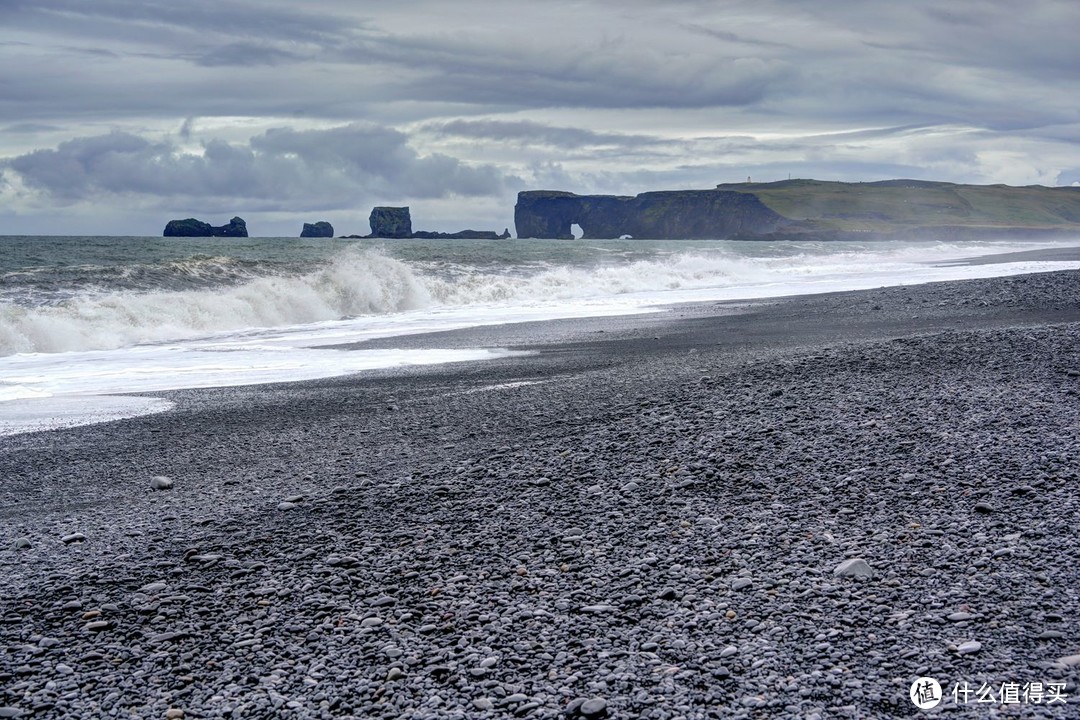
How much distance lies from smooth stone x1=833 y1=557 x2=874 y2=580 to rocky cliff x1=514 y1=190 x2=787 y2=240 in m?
173

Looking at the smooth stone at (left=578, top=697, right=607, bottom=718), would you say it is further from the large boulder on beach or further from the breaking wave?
the large boulder on beach

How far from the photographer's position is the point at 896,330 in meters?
13.3

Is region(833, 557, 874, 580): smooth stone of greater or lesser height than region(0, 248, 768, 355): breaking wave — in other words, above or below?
below

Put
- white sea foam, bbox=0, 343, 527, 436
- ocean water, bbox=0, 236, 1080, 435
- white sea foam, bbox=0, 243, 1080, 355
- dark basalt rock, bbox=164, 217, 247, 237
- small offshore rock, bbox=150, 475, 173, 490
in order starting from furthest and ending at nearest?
dark basalt rock, bbox=164, 217, 247, 237 < white sea foam, bbox=0, 243, 1080, 355 < ocean water, bbox=0, 236, 1080, 435 < white sea foam, bbox=0, 343, 527, 436 < small offshore rock, bbox=150, 475, 173, 490

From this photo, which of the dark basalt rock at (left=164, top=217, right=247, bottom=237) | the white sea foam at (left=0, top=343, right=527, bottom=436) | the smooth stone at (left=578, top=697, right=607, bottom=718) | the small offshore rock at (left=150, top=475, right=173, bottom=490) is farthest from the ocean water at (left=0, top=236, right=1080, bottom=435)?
the dark basalt rock at (left=164, top=217, right=247, bottom=237)

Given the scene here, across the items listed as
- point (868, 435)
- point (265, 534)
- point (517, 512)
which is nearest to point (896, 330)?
point (868, 435)

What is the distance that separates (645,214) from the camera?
595 ft

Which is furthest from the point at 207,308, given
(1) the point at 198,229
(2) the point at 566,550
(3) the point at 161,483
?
(1) the point at 198,229

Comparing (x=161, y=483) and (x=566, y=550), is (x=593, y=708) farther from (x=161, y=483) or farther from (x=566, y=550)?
(x=161, y=483)

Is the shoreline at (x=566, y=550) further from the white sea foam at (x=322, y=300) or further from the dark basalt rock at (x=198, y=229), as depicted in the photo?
the dark basalt rock at (x=198, y=229)

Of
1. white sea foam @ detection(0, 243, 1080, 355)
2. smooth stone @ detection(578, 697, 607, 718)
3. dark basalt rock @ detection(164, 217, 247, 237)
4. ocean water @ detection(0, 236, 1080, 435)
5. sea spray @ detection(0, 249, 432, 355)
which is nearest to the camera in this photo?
smooth stone @ detection(578, 697, 607, 718)

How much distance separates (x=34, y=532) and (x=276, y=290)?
66.9 ft

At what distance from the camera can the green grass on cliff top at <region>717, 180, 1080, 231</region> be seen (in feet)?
550

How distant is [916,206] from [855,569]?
191533mm
